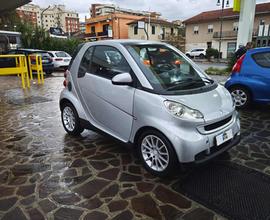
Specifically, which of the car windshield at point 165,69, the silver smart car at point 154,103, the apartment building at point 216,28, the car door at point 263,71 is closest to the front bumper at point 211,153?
the silver smart car at point 154,103

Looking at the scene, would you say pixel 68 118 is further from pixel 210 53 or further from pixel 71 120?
pixel 210 53

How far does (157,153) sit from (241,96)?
373cm

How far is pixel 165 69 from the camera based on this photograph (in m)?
3.24

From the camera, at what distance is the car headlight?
2.64 meters

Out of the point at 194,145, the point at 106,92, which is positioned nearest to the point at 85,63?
the point at 106,92

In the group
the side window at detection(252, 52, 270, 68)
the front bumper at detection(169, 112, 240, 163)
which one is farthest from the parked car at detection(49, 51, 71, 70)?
the front bumper at detection(169, 112, 240, 163)

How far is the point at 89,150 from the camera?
3.75 metres

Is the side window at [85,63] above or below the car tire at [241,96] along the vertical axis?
above

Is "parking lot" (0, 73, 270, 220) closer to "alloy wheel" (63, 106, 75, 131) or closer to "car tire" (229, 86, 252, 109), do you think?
"alloy wheel" (63, 106, 75, 131)

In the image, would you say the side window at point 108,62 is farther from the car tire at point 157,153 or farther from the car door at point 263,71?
the car door at point 263,71

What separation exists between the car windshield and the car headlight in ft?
0.82

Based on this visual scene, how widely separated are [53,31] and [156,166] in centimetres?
3320

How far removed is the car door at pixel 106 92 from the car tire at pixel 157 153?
294 mm

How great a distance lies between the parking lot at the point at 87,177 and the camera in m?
2.39
